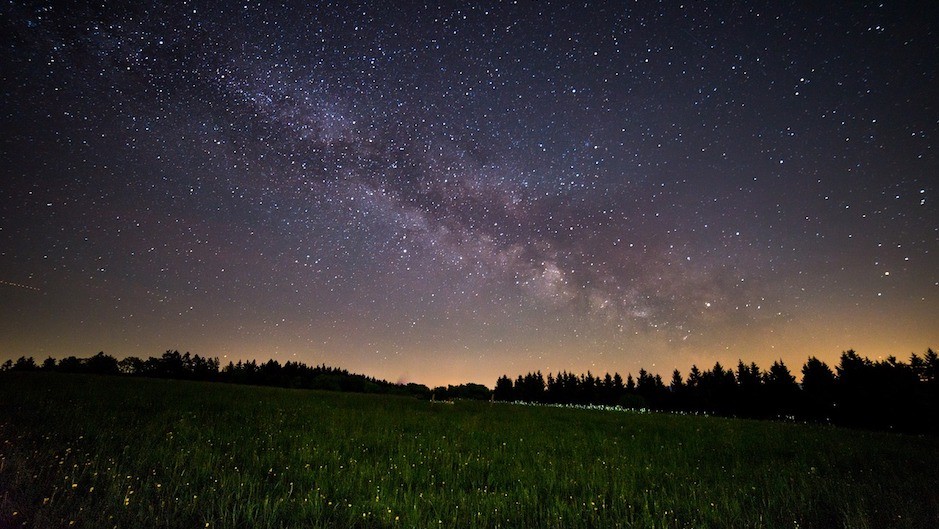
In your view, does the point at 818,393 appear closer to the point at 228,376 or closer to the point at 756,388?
the point at 756,388

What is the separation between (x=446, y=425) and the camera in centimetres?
1383

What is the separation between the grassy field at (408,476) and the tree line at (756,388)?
20.5 m

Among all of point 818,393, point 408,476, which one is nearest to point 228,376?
point 408,476

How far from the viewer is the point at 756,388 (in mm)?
68625

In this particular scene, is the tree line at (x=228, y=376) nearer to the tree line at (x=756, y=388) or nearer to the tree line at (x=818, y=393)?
the tree line at (x=756, y=388)

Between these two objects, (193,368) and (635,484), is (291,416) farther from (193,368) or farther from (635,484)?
(193,368)

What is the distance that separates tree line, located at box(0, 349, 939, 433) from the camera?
47.2 meters

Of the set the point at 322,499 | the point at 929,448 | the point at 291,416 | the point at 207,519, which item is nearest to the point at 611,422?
the point at 929,448

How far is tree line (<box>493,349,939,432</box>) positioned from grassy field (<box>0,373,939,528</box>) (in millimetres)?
37429

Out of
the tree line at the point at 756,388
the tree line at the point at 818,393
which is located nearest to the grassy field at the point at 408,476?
the tree line at the point at 756,388

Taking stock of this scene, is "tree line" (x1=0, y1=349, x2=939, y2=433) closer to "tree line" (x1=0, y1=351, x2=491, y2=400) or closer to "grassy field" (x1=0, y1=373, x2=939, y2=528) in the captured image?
"tree line" (x1=0, y1=351, x2=491, y2=400)

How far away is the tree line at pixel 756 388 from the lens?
47.2m

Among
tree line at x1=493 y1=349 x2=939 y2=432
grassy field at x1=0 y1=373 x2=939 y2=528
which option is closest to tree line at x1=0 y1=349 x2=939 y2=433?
tree line at x1=493 y1=349 x2=939 y2=432

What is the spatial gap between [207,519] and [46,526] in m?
1.36
